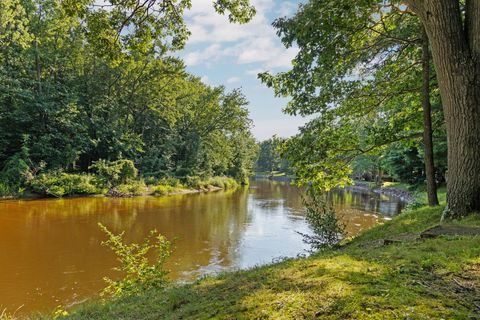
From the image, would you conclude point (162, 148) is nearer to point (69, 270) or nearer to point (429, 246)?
point (69, 270)

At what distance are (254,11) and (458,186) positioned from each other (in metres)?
5.30

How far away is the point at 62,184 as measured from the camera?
79.9 ft

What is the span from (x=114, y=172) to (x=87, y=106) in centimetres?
753

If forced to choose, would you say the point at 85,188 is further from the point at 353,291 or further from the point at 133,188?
the point at 353,291

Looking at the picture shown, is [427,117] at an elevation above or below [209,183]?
above

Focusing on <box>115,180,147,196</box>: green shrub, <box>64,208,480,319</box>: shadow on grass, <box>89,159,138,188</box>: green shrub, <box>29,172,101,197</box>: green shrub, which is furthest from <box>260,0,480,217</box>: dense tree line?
<box>89,159,138,188</box>: green shrub

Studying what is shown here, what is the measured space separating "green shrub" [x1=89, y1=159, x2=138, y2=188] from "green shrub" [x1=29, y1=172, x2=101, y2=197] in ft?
4.47

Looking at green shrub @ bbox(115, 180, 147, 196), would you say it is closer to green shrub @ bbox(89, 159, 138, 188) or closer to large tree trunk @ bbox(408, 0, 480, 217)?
green shrub @ bbox(89, 159, 138, 188)

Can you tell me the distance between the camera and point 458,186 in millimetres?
5512

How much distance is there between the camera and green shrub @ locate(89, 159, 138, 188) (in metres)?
27.9

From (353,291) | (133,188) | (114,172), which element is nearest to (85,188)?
(114,172)

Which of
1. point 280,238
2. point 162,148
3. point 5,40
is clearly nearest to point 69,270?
point 280,238

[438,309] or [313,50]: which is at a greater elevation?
[313,50]

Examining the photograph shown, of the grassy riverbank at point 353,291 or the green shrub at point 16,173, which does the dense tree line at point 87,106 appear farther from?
the grassy riverbank at point 353,291
